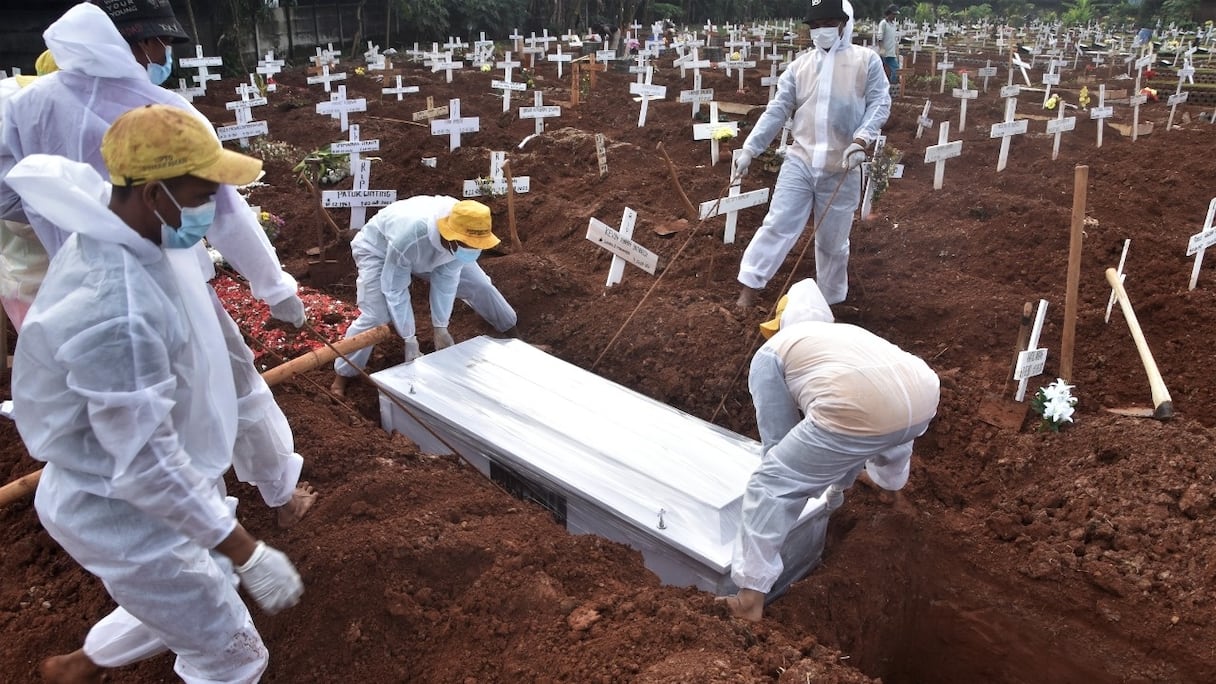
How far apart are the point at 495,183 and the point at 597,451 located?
4.24 metres

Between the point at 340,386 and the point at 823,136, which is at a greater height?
the point at 823,136

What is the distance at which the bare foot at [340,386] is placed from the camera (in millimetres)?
4766

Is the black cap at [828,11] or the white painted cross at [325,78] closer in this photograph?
the black cap at [828,11]

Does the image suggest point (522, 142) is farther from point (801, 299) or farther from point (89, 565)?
point (89, 565)

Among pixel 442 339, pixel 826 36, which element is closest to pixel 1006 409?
pixel 826 36

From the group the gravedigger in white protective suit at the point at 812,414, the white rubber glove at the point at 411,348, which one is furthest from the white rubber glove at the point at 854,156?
the white rubber glove at the point at 411,348

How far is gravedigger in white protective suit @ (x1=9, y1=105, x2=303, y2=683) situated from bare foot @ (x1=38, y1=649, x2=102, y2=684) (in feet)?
0.89

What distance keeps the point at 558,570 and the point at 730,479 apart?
926 mm

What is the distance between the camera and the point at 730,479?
3.51 meters

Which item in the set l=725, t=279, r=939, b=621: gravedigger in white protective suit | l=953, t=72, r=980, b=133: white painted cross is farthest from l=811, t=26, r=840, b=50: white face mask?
l=953, t=72, r=980, b=133: white painted cross

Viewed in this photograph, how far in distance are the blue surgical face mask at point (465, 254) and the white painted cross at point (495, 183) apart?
204 cm

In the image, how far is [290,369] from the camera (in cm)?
356

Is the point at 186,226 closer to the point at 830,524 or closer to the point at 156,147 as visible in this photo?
the point at 156,147

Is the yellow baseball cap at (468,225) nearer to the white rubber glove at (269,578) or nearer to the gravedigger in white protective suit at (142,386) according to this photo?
the gravedigger in white protective suit at (142,386)
